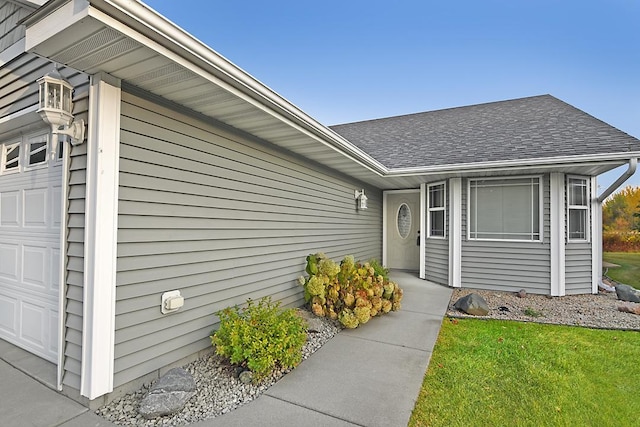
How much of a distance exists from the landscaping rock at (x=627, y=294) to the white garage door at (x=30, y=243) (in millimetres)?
8547

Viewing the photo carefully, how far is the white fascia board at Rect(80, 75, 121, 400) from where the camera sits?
2.25m

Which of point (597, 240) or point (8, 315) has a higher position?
point (597, 240)

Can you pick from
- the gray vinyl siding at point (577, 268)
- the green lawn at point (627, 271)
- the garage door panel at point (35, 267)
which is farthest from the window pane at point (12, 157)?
the green lawn at point (627, 271)

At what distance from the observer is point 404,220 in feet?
29.1

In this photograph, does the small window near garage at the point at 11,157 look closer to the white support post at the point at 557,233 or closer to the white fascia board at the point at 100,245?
the white fascia board at the point at 100,245

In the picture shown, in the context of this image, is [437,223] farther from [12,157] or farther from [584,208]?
[12,157]

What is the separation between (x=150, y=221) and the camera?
2.68m

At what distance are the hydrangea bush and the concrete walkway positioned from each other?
0.37m

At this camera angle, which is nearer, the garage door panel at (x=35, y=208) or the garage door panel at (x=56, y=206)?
the garage door panel at (x=56, y=206)

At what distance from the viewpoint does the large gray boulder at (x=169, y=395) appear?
86.7 inches

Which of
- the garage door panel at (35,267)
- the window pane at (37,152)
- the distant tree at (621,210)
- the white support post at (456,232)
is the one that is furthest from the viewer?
the distant tree at (621,210)

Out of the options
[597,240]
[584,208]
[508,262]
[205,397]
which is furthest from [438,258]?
[205,397]

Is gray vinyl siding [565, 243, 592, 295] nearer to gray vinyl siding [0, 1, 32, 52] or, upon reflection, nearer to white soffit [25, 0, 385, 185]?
white soffit [25, 0, 385, 185]

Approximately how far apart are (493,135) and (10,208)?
27.8 ft
